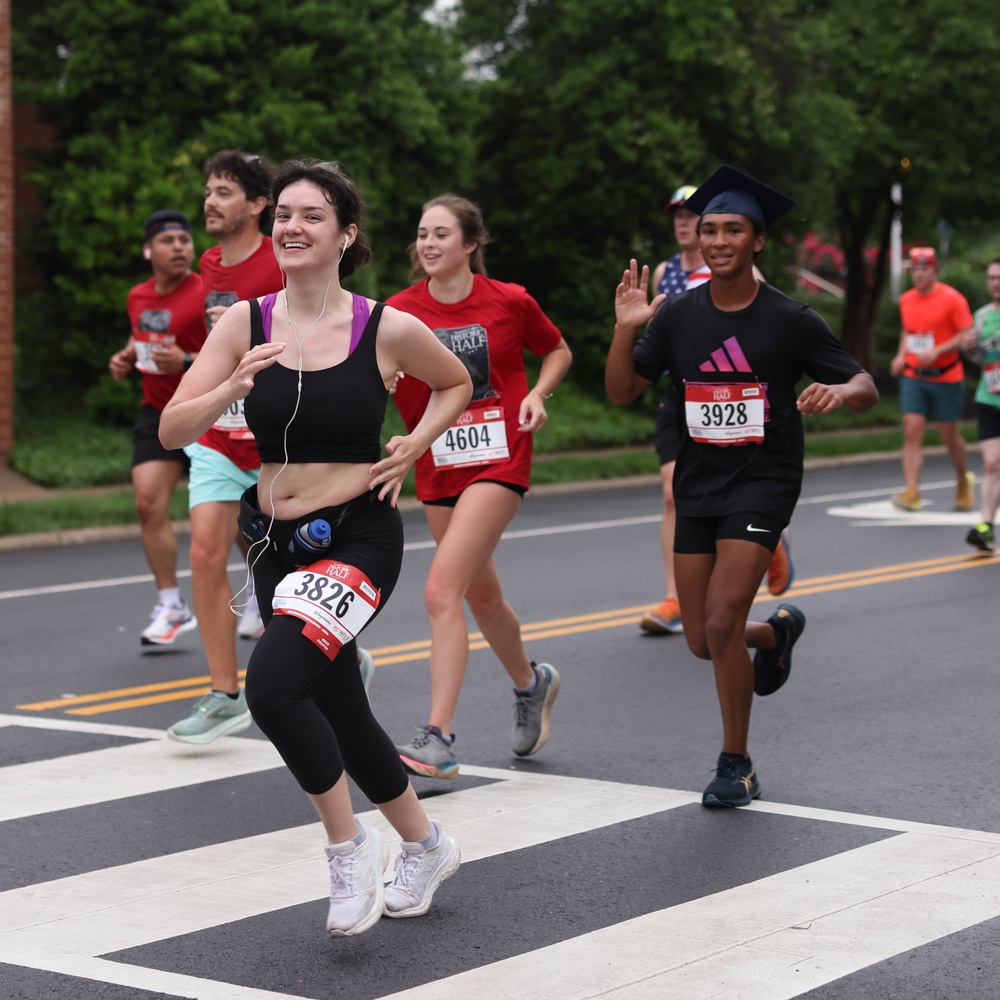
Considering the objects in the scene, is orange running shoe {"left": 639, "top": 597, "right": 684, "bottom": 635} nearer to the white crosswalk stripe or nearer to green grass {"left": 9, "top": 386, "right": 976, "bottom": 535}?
the white crosswalk stripe

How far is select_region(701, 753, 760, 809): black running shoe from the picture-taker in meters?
5.79

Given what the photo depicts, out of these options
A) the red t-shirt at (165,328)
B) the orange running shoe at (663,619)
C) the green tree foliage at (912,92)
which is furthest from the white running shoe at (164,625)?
the green tree foliage at (912,92)

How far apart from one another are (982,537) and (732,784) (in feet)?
22.8

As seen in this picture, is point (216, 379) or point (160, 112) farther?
point (160, 112)

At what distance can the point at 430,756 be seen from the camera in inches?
238

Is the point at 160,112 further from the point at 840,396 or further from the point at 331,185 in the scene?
the point at 331,185

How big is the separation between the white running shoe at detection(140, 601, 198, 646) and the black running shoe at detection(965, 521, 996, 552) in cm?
584

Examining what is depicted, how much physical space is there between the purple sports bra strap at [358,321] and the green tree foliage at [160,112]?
1534 centimetres

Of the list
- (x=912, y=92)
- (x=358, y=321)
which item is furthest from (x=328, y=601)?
(x=912, y=92)

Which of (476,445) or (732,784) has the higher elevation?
(476,445)

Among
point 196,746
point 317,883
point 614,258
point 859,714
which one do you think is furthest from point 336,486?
point 614,258

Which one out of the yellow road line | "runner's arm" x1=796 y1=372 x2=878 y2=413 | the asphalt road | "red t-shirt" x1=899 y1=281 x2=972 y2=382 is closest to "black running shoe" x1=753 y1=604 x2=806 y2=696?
the asphalt road

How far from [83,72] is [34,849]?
17.1 meters

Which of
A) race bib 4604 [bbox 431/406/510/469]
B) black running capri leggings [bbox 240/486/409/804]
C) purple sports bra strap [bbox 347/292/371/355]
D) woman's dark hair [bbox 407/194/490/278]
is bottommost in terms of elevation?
black running capri leggings [bbox 240/486/409/804]
